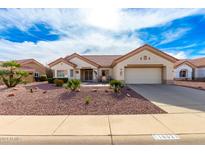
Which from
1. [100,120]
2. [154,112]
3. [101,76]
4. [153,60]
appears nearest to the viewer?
[100,120]

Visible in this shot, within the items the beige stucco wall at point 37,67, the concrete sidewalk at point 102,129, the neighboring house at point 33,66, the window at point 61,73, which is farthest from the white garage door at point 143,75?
the beige stucco wall at point 37,67

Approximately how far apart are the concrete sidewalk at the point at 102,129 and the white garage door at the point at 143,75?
569 inches

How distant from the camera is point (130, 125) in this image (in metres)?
5.53

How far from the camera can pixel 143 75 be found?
21172mm

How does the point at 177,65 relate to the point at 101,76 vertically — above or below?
above

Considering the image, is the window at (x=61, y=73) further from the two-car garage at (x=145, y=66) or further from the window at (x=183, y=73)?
the window at (x=183, y=73)

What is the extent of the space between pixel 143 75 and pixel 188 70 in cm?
1667

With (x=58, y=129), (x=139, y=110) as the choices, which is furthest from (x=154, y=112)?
(x=58, y=129)

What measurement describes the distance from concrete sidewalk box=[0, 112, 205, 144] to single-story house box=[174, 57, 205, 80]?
27.6 meters

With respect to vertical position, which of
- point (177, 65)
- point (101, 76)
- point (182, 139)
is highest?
point (177, 65)

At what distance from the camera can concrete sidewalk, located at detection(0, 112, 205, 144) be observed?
4.49 metres

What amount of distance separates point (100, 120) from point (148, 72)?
1644 cm

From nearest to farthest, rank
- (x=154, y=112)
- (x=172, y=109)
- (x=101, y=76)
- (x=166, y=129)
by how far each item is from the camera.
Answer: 1. (x=166, y=129)
2. (x=154, y=112)
3. (x=172, y=109)
4. (x=101, y=76)
